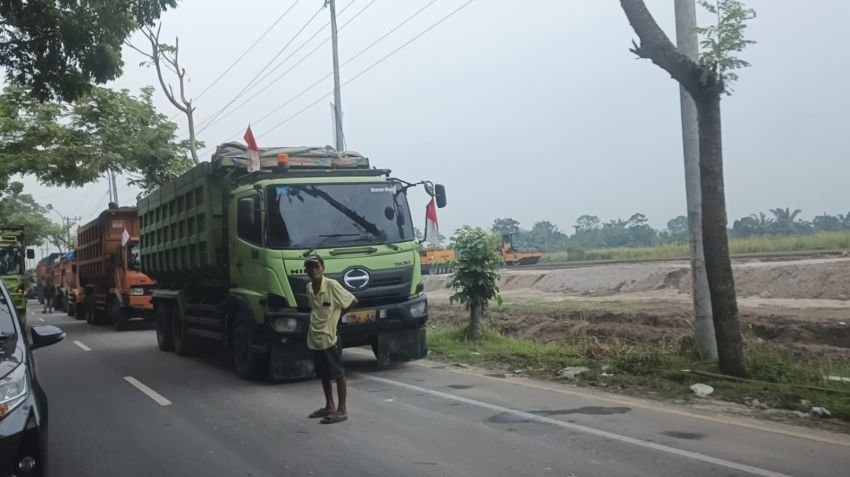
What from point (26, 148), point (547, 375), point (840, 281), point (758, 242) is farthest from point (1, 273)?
point (758, 242)

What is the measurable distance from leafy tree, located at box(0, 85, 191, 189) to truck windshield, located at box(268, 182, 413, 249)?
17.0 metres

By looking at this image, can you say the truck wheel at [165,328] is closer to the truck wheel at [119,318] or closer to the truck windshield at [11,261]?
the truck wheel at [119,318]

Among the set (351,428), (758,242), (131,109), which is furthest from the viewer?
(758,242)

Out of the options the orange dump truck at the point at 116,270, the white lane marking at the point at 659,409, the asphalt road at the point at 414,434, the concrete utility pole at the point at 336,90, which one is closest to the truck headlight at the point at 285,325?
the asphalt road at the point at 414,434

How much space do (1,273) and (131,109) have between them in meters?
8.57

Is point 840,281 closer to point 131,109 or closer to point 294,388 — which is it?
point 294,388

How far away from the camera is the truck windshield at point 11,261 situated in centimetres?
2084

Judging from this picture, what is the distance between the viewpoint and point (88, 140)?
26.1 m

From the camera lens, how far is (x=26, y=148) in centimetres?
2427

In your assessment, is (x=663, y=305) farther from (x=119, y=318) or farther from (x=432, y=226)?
(x=119, y=318)

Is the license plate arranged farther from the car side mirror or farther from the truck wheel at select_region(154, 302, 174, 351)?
the truck wheel at select_region(154, 302, 174, 351)

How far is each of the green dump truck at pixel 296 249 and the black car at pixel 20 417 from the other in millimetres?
4549

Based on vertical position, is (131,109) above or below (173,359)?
above

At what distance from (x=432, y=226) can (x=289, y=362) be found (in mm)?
3616
